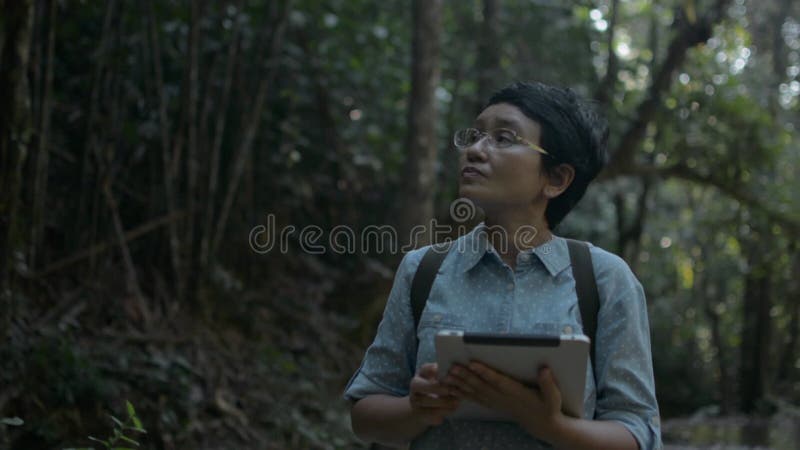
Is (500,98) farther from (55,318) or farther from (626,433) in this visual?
(55,318)

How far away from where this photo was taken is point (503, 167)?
1970mm

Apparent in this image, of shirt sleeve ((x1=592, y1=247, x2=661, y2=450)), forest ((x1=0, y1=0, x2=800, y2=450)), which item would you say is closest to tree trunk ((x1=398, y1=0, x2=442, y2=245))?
forest ((x1=0, y1=0, x2=800, y2=450))

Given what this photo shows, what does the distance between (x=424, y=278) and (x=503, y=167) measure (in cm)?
29

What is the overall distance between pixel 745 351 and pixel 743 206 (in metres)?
4.41

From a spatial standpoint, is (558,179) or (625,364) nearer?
(625,364)

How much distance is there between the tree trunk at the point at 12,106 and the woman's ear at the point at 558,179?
2.62m

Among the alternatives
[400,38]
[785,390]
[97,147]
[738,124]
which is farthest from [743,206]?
[97,147]

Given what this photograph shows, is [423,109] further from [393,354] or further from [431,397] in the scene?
[431,397]

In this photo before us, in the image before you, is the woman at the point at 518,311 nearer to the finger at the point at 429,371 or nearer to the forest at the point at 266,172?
the finger at the point at 429,371

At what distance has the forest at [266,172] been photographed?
16.6ft

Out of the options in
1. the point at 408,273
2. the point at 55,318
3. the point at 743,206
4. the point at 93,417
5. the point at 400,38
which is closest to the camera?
the point at 408,273

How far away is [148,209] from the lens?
663cm

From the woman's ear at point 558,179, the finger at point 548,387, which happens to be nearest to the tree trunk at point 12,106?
the woman's ear at point 558,179

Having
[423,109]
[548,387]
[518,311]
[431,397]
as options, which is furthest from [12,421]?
[423,109]
